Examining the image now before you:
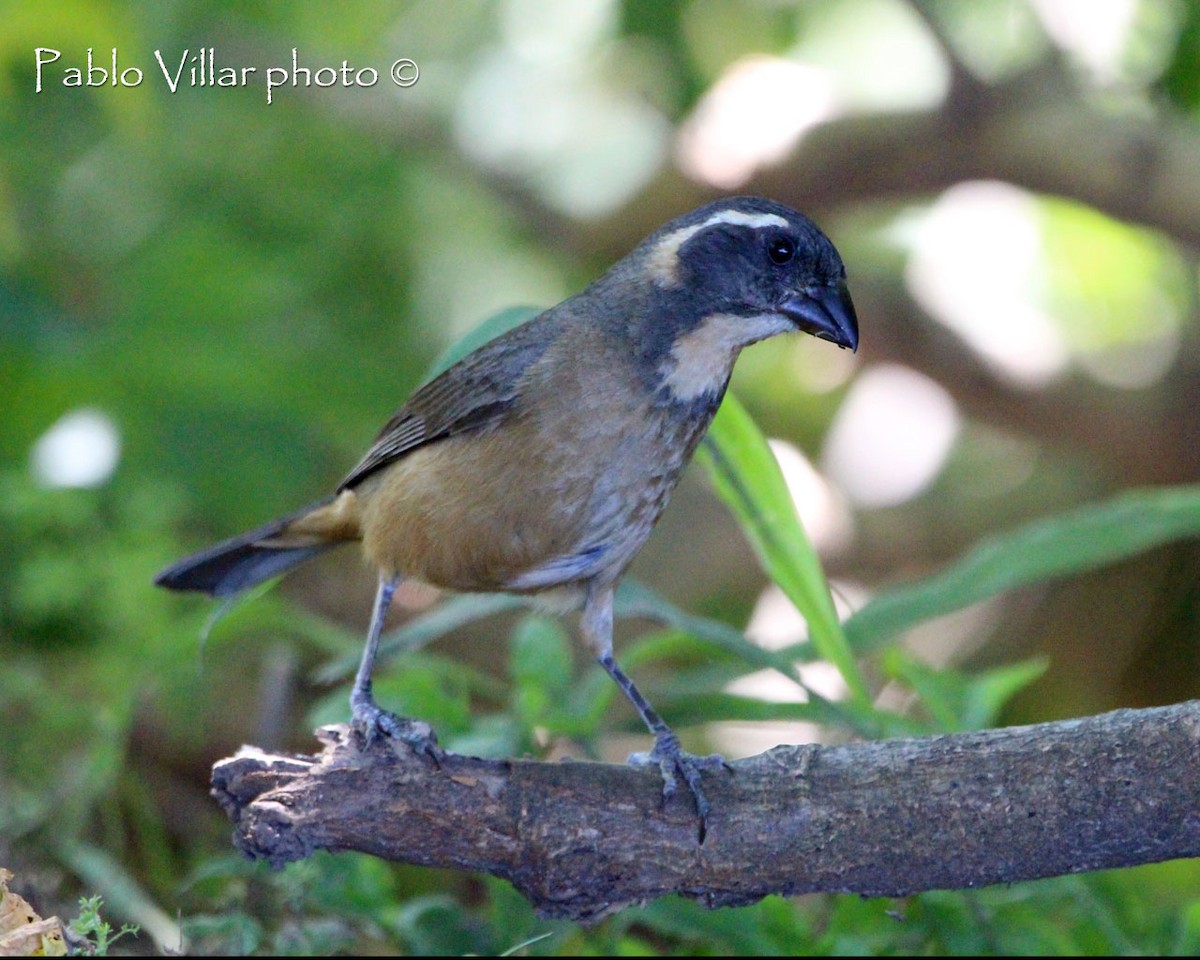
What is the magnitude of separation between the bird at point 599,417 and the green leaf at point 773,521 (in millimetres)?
233

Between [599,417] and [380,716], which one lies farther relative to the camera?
[599,417]

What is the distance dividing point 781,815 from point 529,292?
4.66m

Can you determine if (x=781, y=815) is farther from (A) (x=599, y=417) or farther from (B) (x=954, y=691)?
(B) (x=954, y=691)

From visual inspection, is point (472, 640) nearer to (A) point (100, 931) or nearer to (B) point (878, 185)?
(B) point (878, 185)

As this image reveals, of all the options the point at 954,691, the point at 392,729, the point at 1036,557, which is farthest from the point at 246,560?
the point at 1036,557

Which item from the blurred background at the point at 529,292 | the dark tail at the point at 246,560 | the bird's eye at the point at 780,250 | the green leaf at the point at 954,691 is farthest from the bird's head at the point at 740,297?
the blurred background at the point at 529,292

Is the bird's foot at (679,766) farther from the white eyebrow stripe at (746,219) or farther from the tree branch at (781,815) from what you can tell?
the white eyebrow stripe at (746,219)

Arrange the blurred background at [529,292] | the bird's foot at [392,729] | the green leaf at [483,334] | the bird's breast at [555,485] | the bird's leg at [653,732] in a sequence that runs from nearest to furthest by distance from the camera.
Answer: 1. the bird's foot at [392,729]
2. the bird's leg at [653,732]
3. the bird's breast at [555,485]
4. the green leaf at [483,334]
5. the blurred background at [529,292]

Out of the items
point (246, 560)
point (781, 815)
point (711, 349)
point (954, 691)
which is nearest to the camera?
point (781, 815)

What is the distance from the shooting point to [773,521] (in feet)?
10.6

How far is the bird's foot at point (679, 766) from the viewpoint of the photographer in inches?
98.0

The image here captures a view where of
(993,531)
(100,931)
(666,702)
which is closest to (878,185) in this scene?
(993,531)

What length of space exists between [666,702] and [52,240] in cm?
397

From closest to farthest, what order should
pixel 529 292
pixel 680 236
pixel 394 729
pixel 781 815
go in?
pixel 781 815, pixel 394 729, pixel 680 236, pixel 529 292
